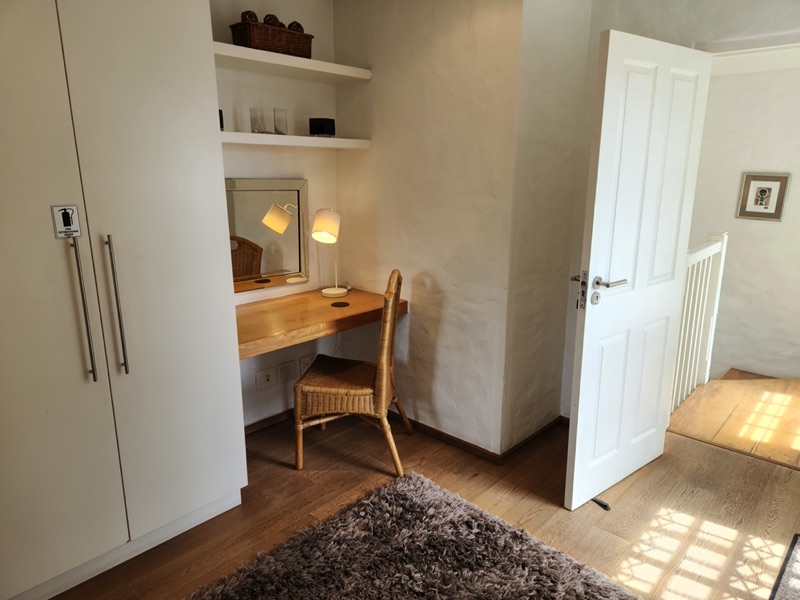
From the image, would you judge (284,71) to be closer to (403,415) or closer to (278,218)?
A: (278,218)

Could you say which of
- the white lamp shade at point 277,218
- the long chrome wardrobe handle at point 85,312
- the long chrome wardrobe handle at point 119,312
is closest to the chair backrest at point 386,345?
the white lamp shade at point 277,218

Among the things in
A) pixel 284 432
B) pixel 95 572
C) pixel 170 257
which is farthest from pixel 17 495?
pixel 284 432

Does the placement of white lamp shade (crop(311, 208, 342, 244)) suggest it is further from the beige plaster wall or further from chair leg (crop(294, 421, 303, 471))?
chair leg (crop(294, 421, 303, 471))

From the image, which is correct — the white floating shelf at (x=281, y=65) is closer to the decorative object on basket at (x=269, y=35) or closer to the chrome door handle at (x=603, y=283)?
the decorative object on basket at (x=269, y=35)

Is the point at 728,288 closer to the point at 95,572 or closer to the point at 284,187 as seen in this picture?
the point at 284,187

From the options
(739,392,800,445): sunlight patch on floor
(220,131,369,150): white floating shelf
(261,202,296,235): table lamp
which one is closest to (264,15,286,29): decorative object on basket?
(220,131,369,150): white floating shelf

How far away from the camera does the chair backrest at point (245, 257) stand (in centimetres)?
278

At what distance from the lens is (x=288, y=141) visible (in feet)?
8.59

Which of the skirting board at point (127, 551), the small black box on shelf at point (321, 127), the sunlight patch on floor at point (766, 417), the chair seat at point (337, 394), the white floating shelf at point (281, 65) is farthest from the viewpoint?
the sunlight patch on floor at point (766, 417)

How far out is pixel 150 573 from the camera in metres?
2.00

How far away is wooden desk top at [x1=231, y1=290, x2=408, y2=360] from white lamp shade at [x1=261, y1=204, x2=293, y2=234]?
39 cm

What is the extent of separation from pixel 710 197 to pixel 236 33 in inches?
152

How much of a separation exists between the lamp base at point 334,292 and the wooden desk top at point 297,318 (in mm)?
27

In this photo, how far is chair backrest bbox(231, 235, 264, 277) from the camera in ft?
9.12
